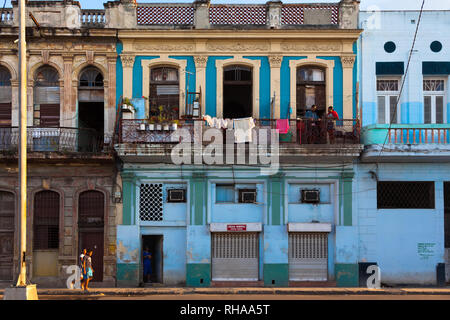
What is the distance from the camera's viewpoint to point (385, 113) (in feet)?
62.0

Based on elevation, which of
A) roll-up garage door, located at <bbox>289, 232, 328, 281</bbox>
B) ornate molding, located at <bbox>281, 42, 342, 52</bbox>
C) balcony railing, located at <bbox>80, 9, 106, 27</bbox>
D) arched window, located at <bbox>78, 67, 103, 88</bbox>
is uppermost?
balcony railing, located at <bbox>80, 9, 106, 27</bbox>

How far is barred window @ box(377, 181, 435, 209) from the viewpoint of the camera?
1844cm

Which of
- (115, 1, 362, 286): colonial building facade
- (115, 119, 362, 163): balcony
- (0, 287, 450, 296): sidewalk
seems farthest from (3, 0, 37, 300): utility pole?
(115, 1, 362, 286): colonial building facade

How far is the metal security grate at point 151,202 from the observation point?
723 inches

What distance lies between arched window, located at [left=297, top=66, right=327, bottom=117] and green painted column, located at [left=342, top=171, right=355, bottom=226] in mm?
2360

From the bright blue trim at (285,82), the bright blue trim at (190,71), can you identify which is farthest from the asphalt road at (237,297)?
the bright blue trim at (190,71)

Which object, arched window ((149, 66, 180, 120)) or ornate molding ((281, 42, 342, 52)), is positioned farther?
arched window ((149, 66, 180, 120))

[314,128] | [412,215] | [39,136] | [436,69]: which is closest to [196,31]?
[314,128]

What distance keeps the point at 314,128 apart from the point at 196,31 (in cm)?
512

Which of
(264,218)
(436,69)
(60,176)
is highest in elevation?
(436,69)

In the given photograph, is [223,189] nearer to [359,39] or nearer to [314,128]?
[314,128]

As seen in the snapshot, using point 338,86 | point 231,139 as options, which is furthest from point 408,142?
point 231,139

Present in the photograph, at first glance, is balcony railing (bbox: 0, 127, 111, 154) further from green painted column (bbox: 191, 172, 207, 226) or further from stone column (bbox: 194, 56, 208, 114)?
stone column (bbox: 194, 56, 208, 114)

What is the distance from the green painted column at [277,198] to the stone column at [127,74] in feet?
18.6
